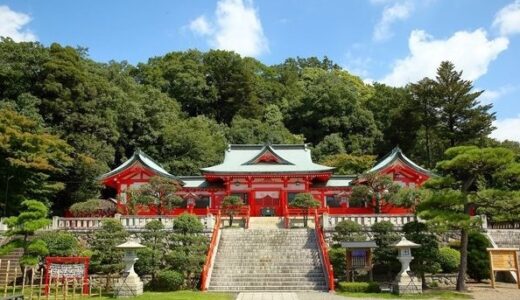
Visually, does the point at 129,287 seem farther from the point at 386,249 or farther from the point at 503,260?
the point at 503,260

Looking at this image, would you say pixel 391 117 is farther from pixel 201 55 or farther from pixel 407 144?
pixel 201 55

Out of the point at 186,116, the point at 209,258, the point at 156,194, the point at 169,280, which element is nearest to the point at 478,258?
the point at 209,258

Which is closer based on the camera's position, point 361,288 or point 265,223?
point 361,288

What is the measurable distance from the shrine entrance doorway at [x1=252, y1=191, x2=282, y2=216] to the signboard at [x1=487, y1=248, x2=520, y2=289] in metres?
16.5

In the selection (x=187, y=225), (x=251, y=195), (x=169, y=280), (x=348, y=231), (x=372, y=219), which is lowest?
(x=169, y=280)

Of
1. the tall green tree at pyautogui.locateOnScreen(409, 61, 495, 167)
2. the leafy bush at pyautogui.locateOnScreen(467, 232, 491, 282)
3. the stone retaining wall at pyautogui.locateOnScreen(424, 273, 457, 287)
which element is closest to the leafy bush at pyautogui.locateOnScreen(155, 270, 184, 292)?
the stone retaining wall at pyautogui.locateOnScreen(424, 273, 457, 287)

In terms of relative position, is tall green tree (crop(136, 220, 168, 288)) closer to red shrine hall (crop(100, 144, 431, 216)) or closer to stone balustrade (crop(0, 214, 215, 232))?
stone balustrade (crop(0, 214, 215, 232))

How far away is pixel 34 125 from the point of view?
2905cm

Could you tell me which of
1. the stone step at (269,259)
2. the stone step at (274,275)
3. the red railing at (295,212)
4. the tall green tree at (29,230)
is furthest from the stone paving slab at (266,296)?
the red railing at (295,212)

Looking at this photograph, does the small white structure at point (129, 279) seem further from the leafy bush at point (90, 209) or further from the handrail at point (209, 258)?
the leafy bush at point (90, 209)

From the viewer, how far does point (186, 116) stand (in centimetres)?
5691

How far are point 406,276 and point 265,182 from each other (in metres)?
17.2

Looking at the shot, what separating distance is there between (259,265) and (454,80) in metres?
32.1

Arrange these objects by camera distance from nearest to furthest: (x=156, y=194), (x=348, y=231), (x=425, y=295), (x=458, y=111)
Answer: (x=425, y=295)
(x=348, y=231)
(x=156, y=194)
(x=458, y=111)
